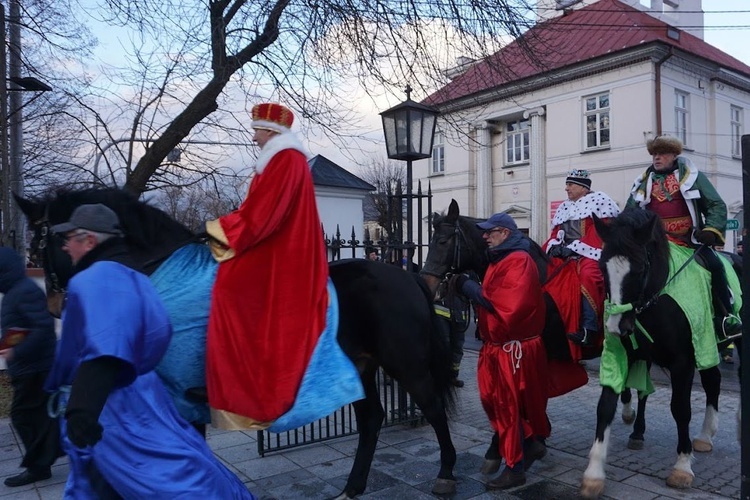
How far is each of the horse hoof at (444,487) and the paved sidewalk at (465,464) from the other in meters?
0.07

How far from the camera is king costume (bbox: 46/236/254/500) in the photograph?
90.6 inches

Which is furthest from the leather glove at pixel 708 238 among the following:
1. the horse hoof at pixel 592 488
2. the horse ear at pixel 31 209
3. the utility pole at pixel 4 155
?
the utility pole at pixel 4 155

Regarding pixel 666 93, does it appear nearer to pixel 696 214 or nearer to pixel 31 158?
pixel 696 214

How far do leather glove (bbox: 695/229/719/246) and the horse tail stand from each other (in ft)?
7.51

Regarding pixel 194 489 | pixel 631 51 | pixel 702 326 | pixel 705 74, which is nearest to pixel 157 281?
pixel 194 489

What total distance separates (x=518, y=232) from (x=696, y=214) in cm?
158

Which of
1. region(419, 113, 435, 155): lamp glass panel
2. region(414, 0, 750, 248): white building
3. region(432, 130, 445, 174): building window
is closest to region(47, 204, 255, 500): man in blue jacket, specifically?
region(419, 113, 435, 155): lamp glass panel

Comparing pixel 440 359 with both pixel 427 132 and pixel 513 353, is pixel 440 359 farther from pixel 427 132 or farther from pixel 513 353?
pixel 427 132

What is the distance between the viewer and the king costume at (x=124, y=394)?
230 centimetres

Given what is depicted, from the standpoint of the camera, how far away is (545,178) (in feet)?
80.8

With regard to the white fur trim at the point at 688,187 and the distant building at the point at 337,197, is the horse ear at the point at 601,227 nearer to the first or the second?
the white fur trim at the point at 688,187

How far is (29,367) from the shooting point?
15.7ft

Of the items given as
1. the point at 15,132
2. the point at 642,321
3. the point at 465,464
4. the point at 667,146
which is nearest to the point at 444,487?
the point at 465,464

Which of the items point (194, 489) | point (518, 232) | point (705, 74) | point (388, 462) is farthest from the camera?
point (705, 74)
